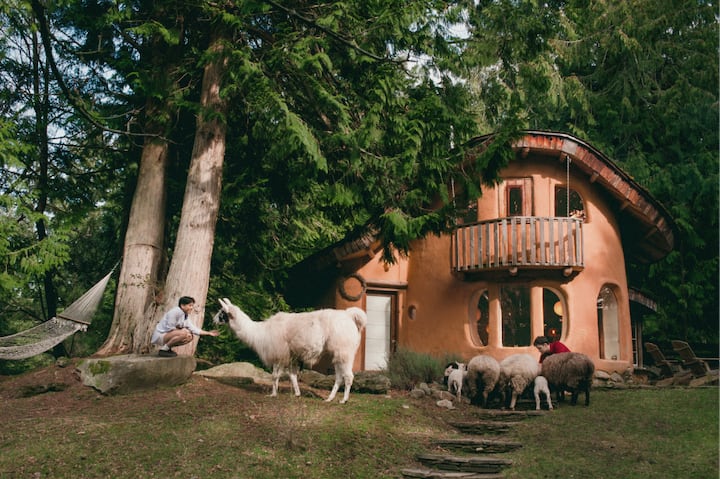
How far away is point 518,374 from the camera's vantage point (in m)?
11.8

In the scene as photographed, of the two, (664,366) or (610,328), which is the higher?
(610,328)

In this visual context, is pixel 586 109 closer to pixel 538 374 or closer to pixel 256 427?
pixel 538 374

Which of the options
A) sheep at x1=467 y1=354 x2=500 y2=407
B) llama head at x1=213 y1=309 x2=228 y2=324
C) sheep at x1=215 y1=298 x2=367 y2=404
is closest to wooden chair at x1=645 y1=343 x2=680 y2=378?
sheep at x1=467 y1=354 x2=500 y2=407

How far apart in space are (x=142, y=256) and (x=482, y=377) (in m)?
6.69

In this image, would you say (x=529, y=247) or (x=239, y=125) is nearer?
(x=239, y=125)

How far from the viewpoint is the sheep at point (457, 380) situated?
12.6 m

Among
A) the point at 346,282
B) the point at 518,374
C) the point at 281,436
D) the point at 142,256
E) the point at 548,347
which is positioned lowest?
the point at 281,436

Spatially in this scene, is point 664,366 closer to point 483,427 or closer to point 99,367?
point 483,427

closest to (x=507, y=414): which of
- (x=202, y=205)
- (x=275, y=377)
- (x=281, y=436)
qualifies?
(x=275, y=377)

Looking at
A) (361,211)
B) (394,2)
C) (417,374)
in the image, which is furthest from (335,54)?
(417,374)

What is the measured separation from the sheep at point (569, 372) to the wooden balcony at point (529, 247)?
14.4ft

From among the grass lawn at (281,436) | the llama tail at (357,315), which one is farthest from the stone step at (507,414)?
the llama tail at (357,315)

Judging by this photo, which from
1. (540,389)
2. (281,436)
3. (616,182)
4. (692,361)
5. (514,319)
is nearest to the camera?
(281,436)

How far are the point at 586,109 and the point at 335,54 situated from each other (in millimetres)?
14387
